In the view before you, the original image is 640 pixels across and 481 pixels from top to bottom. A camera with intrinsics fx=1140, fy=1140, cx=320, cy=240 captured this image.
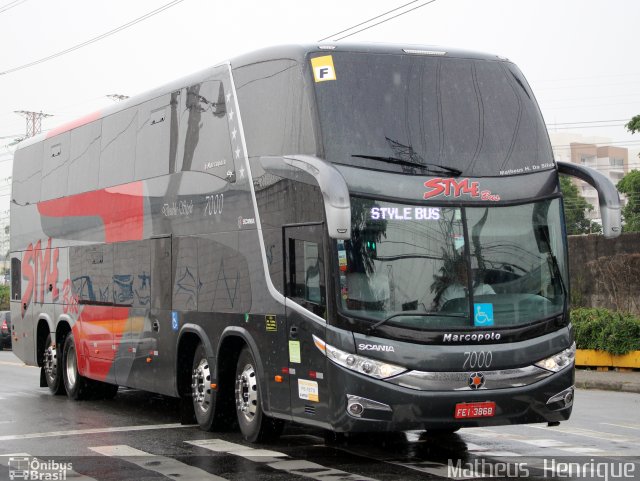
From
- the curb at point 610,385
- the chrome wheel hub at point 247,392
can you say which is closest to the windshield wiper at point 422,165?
the chrome wheel hub at point 247,392

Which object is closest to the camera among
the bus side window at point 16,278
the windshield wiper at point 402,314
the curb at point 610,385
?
the windshield wiper at point 402,314

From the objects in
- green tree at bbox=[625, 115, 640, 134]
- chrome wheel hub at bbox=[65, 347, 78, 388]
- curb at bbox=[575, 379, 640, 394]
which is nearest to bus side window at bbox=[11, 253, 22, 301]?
chrome wheel hub at bbox=[65, 347, 78, 388]

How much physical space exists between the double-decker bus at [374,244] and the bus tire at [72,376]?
4.63 meters

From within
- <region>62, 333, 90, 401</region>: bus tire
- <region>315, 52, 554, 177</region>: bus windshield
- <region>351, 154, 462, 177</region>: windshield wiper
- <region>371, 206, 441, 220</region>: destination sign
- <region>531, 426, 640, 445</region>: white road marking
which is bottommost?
<region>531, 426, 640, 445</region>: white road marking

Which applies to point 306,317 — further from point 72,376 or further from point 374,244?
point 72,376

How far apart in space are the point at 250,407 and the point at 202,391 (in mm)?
1319

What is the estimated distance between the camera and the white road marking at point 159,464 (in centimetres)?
1032

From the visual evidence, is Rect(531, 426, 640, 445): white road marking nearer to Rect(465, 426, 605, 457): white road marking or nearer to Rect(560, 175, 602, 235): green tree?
Rect(465, 426, 605, 457): white road marking

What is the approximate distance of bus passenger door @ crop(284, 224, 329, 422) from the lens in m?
10.8

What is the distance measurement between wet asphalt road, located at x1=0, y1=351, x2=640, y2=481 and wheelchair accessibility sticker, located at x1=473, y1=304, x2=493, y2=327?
1.35 metres

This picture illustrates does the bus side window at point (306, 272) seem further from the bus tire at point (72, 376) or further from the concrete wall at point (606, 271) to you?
the concrete wall at point (606, 271)

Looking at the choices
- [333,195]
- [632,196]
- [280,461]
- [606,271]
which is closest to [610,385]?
[606,271]

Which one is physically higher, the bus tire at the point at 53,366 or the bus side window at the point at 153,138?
the bus side window at the point at 153,138

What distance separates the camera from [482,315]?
1057 centimetres
